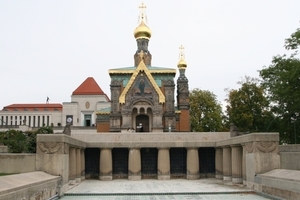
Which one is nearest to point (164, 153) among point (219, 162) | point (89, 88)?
point (219, 162)

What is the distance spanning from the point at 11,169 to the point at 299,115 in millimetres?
26271

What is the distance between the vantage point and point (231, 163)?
26.8 metres

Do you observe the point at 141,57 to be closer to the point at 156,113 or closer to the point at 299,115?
the point at 156,113

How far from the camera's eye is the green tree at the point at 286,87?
3212 centimetres

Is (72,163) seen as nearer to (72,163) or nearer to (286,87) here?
(72,163)

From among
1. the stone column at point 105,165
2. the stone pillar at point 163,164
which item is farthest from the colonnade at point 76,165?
the stone pillar at point 163,164

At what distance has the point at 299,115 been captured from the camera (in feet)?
121

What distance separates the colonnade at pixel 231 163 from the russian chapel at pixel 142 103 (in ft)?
62.0

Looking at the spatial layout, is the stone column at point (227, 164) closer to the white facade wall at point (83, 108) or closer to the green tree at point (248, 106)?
the green tree at point (248, 106)

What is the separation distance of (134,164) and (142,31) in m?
31.8

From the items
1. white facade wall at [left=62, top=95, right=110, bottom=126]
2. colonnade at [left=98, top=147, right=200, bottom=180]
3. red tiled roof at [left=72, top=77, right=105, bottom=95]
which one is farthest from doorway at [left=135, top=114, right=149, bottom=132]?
red tiled roof at [left=72, top=77, right=105, bottom=95]

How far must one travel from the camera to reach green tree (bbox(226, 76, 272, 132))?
45.5 meters

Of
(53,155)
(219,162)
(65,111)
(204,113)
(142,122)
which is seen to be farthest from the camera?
(65,111)

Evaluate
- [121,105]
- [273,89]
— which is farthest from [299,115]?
[121,105]
